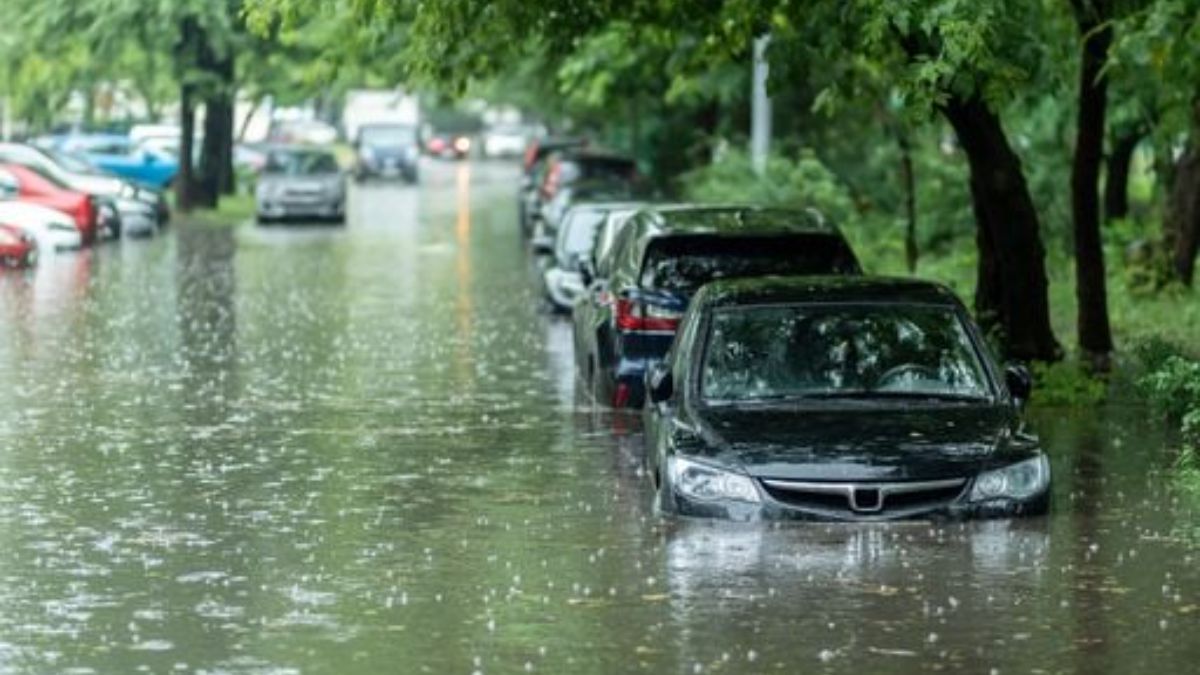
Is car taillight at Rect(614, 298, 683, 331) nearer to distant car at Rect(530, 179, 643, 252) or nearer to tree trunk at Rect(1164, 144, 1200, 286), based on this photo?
tree trunk at Rect(1164, 144, 1200, 286)

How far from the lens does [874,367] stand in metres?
14.7

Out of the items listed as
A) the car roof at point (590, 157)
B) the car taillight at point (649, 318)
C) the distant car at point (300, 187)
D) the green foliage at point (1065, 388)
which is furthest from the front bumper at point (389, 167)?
the car taillight at point (649, 318)

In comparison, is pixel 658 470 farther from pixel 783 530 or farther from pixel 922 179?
pixel 922 179

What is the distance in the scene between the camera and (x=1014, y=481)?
13.7 metres

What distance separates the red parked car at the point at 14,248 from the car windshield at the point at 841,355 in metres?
26.2

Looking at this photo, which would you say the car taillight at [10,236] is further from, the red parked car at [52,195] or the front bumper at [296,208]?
the front bumper at [296,208]

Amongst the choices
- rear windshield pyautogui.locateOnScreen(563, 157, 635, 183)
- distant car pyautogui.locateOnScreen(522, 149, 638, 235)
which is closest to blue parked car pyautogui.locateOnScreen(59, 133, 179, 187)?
distant car pyautogui.locateOnScreen(522, 149, 638, 235)

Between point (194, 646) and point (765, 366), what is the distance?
4.49 meters

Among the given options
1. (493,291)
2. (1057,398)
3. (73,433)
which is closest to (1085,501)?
(1057,398)

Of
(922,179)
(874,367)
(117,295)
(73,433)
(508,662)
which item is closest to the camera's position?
(508,662)

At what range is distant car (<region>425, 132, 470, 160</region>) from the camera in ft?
381

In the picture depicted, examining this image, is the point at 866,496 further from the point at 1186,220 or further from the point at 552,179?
the point at 552,179

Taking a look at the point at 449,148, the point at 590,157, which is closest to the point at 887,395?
the point at 590,157

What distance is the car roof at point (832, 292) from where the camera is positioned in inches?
600
